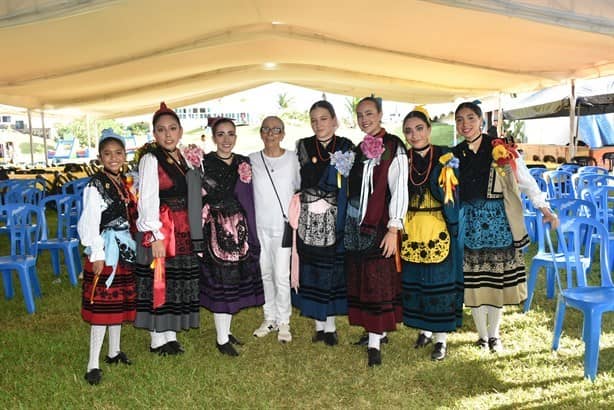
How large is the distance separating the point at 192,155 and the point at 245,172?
34cm

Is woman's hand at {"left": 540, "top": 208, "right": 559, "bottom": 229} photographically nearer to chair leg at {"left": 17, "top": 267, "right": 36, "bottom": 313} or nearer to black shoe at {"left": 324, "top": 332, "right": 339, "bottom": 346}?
black shoe at {"left": 324, "top": 332, "right": 339, "bottom": 346}

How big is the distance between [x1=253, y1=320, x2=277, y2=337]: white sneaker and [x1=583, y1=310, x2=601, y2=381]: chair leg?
77.1 inches

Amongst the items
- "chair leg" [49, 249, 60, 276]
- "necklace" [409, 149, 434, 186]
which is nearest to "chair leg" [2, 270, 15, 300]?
"chair leg" [49, 249, 60, 276]

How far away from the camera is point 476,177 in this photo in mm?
3248

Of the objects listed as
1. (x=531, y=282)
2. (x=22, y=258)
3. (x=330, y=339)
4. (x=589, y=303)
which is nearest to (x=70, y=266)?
(x=22, y=258)

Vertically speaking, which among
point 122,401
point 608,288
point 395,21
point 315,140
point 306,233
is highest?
point 395,21

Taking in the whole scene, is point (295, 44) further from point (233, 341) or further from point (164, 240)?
point (164, 240)

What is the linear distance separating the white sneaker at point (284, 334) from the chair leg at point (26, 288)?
2131 mm

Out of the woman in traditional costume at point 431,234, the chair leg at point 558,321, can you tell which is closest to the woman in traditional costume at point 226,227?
the woman in traditional costume at point 431,234

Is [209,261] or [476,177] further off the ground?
[476,177]

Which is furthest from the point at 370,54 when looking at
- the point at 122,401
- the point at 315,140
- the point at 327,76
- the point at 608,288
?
the point at 122,401

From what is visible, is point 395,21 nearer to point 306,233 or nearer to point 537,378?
point 306,233

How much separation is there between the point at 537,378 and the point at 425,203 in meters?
1.12

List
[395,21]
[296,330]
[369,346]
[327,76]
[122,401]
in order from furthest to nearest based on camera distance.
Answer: [327,76] → [395,21] → [296,330] → [369,346] → [122,401]
